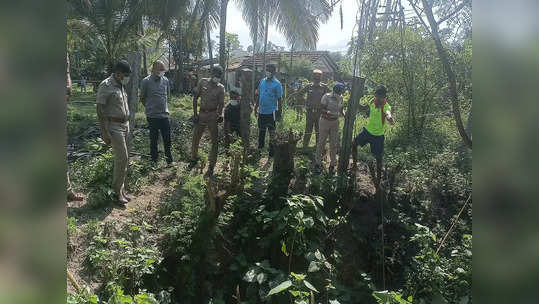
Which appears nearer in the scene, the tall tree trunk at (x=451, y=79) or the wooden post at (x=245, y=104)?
the tall tree trunk at (x=451, y=79)

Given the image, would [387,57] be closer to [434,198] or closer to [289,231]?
[434,198]

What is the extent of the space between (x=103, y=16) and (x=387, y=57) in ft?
23.2

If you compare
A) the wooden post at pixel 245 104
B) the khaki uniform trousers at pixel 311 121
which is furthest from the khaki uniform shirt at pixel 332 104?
the wooden post at pixel 245 104

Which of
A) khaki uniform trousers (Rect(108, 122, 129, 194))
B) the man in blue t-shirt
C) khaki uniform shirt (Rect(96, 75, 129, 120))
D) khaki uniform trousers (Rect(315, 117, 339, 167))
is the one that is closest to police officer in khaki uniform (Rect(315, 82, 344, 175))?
khaki uniform trousers (Rect(315, 117, 339, 167))

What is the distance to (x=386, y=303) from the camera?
108 inches

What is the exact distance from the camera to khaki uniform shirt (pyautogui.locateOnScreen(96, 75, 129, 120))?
430 centimetres

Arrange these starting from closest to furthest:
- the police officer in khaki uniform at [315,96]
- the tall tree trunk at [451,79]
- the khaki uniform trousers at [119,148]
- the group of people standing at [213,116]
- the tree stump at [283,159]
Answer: the tall tree trunk at [451,79] < the khaki uniform trousers at [119,148] < the group of people standing at [213,116] < the tree stump at [283,159] < the police officer in khaki uniform at [315,96]

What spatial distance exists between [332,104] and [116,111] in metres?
3.42

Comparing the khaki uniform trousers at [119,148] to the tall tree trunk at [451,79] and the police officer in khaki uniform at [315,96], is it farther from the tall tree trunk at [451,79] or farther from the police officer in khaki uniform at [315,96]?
the police officer in khaki uniform at [315,96]

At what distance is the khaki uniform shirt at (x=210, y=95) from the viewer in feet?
19.9

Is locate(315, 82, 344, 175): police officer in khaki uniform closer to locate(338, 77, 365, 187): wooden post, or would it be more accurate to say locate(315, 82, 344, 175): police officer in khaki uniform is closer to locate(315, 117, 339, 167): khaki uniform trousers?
locate(315, 117, 339, 167): khaki uniform trousers

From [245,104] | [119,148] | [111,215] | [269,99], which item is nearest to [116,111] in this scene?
[119,148]

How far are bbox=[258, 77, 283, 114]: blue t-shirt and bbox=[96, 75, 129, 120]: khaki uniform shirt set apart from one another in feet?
9.58

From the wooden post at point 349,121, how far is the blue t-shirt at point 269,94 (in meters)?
1.44
